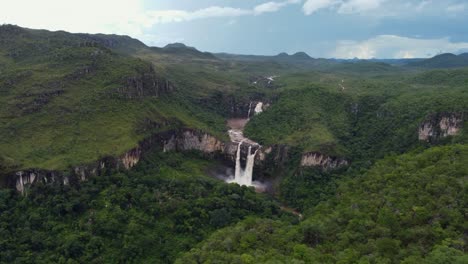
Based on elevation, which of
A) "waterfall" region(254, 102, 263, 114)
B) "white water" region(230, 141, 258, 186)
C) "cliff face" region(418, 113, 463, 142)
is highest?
"cliff face" region(418, 113, 463, 142)

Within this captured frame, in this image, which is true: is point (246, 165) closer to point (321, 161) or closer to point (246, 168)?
point (246, 168)

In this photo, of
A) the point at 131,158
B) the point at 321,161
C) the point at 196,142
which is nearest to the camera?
the point at 131,158

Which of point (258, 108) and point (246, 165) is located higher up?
point (258, 108)

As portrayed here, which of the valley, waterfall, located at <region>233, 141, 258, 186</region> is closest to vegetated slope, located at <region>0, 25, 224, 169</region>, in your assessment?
the valley

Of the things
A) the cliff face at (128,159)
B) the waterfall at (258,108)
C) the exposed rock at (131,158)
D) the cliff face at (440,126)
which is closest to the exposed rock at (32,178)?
the cliff face at (128,159)

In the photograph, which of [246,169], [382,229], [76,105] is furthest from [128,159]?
[382,229]

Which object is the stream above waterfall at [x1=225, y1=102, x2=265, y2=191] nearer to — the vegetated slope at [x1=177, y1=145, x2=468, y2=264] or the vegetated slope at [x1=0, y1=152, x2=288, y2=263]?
the vegetated slope at [x1=0, y1=152, x2=288, y2=263]

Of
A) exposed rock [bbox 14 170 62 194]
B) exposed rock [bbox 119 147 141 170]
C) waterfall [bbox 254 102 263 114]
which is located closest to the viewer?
exposed rock [bbox 14 170 62 194]

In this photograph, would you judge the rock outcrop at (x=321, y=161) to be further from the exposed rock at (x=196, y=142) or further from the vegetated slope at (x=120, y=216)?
the exposed rock at (x=196, y=142)
